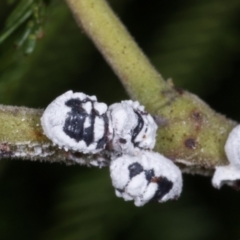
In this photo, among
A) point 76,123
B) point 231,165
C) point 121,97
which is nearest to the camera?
point 76,123

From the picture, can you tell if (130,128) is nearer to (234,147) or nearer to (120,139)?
(120,139)

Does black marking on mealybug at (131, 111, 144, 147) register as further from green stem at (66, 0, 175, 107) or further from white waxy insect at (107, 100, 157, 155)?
green stem at (66, 0, 175, 107)

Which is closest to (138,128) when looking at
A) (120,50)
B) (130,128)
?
(130,128)

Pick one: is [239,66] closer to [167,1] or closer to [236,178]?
[167,1]

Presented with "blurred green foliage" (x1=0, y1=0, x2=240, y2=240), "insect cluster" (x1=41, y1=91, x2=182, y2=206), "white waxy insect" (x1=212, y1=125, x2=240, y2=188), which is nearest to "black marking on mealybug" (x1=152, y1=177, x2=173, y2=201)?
"insect cluster" (x1=41, y1=91, x2=182, y2=206)

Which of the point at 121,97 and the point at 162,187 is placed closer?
the point at 162,187

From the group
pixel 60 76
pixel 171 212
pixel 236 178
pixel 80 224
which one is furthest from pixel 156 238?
pixel 236 178

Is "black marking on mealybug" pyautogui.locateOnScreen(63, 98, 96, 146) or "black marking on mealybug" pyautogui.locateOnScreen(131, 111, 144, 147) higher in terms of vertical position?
"black marking on mealybug" pyautogui.locateOnScreen(63, 98, 96, 146)
